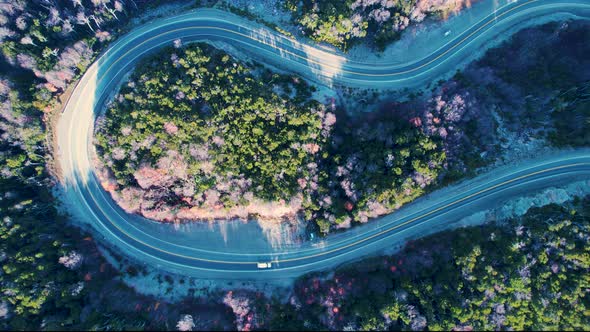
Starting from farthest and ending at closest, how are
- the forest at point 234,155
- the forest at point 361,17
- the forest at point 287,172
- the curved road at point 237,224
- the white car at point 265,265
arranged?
the forest at point 361,17
the curved road at point 237,224
the white car at point 265,265
the forest at point 234,155
the forest at point 287,172

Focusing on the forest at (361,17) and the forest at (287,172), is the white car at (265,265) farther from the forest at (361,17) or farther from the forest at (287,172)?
the forest at (361,17)

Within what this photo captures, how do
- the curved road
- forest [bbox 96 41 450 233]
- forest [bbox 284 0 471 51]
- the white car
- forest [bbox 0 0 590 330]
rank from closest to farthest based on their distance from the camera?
forest [bbox 0 0 590 330]
forest [bbox 96 41 450 233]
the white car
the curved road
forest [bbox 284 0 471 51]

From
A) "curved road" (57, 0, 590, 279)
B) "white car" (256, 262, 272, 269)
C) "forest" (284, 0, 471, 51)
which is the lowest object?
"white car" (256, 262, 272, 269)

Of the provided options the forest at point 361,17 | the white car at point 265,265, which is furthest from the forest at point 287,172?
the white car at point 265,265

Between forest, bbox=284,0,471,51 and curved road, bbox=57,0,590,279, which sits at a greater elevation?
forest, bbox=284,0,471,51

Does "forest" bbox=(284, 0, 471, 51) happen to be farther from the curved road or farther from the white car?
the white car

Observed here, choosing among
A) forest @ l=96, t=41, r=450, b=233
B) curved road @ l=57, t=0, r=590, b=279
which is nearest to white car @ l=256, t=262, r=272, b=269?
curved road @ l=57, t=0, r=590, b=279

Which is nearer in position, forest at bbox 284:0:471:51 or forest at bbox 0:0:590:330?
forest at bbox 0:0:590:330

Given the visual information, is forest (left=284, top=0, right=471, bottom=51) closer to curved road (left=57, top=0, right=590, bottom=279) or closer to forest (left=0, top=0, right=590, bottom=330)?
forest (left=0, top=0, right=590, bottom=330)

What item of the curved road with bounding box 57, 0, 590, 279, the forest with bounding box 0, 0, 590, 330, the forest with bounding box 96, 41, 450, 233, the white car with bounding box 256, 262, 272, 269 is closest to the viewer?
the forest with bounding box 0, 0, 590, 330

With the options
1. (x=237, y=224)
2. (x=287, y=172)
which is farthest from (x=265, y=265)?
(x=287, y=172)

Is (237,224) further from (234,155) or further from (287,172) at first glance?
(287,172)

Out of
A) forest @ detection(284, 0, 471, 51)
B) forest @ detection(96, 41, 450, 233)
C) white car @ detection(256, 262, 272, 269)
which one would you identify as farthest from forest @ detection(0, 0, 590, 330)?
white car @ detection(256, 262, 272, 269)
